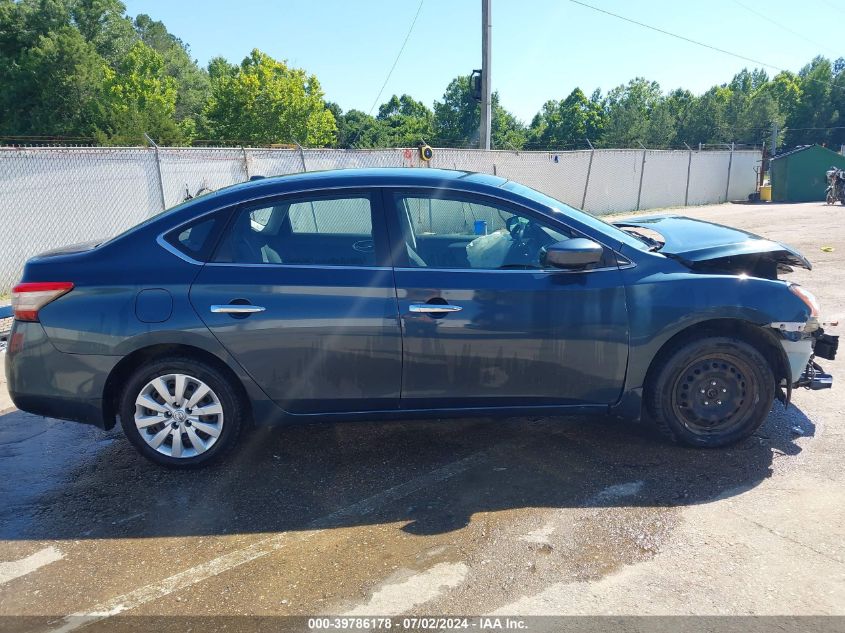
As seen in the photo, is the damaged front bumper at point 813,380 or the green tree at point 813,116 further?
the green tree at point 813,116

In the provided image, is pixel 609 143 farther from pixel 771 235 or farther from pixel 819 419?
pixel 819 419

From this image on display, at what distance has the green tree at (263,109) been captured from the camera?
5500 cm

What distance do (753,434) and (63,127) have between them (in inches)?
2232

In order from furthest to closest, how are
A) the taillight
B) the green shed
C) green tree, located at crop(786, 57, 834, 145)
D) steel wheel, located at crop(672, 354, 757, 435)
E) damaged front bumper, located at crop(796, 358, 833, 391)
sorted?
green tree, located at crop(786, 57, 834, 145) → the green shed → damaged front bumper, located at crop(796, 358, 833, 391) → steel wheel, located at crop(672, 354, 757, 435) → the taillight

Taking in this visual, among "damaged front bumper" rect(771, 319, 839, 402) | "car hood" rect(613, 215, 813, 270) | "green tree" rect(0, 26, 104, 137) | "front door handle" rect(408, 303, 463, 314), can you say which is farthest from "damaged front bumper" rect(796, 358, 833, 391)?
"green tree" rect(0, 26, 104, 137)

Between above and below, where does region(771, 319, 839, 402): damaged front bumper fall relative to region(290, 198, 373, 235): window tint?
below

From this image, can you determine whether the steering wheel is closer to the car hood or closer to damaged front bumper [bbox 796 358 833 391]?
the car hood

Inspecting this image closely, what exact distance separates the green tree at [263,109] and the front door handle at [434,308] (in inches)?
2047

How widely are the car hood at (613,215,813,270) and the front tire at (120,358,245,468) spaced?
2.82 m

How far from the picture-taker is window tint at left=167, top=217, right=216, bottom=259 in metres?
3.96

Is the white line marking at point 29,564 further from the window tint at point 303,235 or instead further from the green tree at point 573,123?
the green tree at point 573,123

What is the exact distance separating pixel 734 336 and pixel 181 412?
3.31 metres

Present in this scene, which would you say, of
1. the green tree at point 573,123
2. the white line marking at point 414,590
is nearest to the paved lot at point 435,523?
the white line marking at point 414,590

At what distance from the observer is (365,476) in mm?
3984
